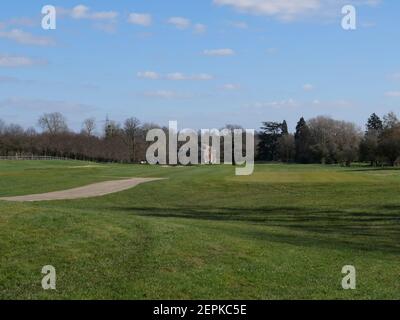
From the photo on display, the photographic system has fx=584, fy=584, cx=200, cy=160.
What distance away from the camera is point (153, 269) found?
10.4 metres

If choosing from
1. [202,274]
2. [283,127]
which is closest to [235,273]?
[202,274]

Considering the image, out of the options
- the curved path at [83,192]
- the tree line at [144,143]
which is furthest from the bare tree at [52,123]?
the curved path at [83,192]

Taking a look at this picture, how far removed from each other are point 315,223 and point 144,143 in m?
112

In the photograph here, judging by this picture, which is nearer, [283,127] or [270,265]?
[270,265]

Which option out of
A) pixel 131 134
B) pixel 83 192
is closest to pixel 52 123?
pixel 131 134

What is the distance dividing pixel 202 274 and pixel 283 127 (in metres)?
166

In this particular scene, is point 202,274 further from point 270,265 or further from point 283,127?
point 283,127

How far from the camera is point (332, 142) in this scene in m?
138

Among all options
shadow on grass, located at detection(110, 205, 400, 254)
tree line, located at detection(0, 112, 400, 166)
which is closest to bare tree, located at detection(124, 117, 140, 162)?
tree line, located at detection(0, 112, 400, 166)

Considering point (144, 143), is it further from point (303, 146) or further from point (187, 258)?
point (187, 258)

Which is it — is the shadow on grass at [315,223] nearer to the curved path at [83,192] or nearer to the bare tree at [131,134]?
the curved path at [83,192]

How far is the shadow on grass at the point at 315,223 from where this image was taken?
17516mm

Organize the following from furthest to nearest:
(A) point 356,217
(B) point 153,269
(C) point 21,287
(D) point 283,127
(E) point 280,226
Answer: (D) point 283,127 → (A) point 356,217 → (E) point 280,226 → (B) point 153,269 → (C) point 21,287

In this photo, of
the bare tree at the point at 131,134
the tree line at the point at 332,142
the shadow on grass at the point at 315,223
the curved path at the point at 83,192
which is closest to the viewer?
the shadow on grass at the point at 315,223
